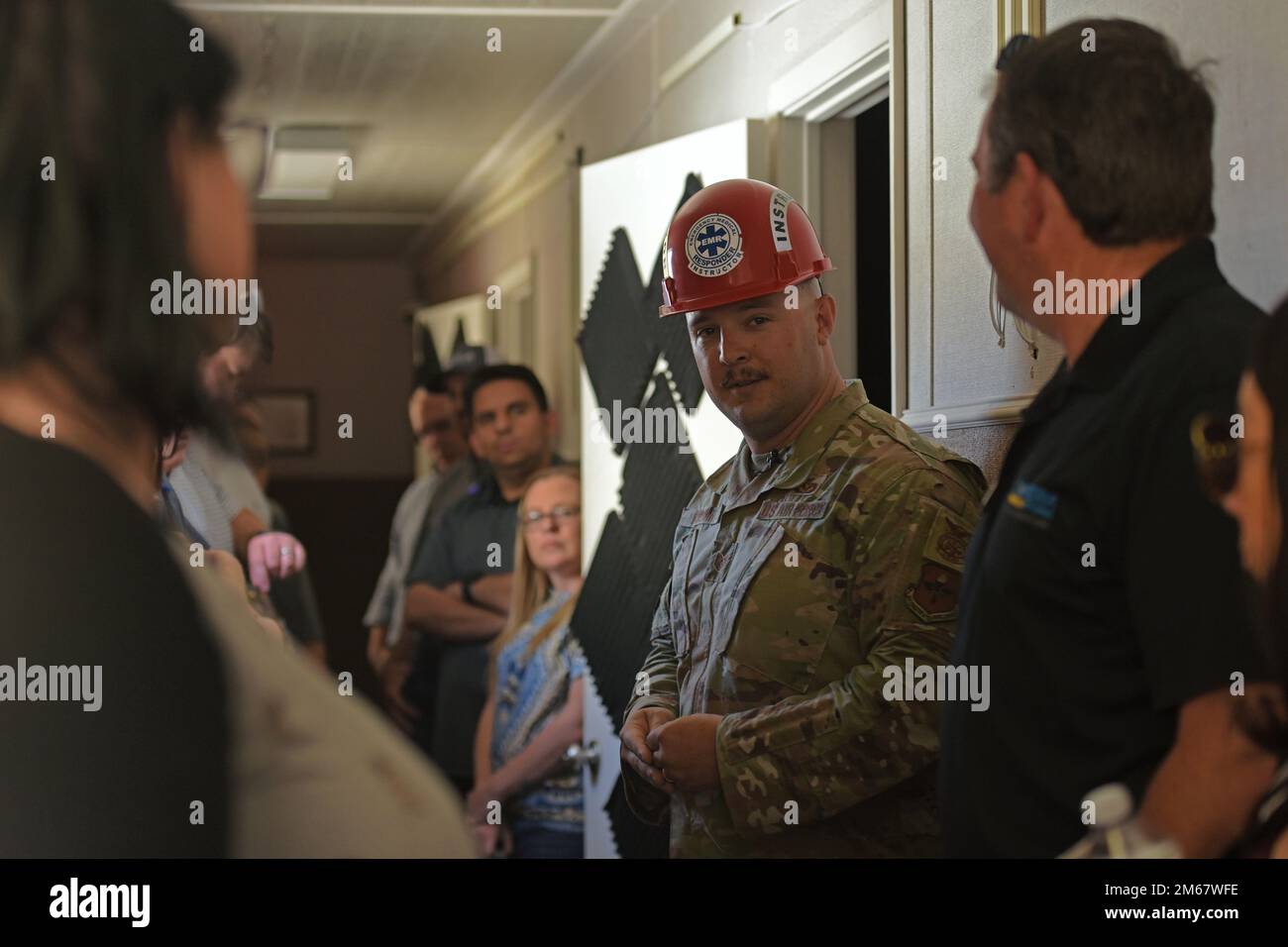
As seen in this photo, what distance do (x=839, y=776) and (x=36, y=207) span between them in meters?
1.06

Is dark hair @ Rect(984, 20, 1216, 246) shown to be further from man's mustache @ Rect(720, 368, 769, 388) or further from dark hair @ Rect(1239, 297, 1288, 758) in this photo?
man's mustache @ Rect(720, 368, 769, 388)

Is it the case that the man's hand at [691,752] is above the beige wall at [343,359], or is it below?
below

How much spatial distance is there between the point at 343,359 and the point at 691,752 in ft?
22.3

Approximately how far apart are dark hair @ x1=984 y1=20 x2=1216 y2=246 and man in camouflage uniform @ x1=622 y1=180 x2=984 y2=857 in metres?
0.50

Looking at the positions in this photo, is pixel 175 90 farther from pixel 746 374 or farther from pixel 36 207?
pixel 746 374

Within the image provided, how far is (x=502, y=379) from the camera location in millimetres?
4117

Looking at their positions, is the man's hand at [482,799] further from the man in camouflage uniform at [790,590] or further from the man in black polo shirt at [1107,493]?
the man in black polo shirt at [1107,493]

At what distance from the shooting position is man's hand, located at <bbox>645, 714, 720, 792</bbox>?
5.21 feet

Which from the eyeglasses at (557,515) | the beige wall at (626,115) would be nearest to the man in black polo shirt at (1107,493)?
the beige wall at (626,115)

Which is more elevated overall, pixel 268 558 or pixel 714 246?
pixel 714 246

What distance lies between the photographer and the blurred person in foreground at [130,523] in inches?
25.9

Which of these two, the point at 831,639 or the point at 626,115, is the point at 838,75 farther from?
the point at 626,115

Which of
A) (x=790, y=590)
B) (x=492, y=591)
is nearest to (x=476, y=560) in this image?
(x=492, y=591)

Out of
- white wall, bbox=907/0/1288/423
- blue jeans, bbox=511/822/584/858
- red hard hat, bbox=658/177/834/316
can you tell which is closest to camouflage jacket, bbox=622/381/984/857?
red hard hat, bbox=658/177/834/316
